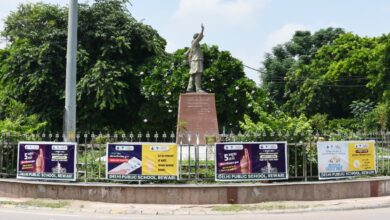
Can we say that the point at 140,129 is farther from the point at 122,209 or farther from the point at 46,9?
the point at 122,209

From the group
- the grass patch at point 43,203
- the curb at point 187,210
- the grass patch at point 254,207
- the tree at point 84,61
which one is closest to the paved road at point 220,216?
the curb at point 187,210

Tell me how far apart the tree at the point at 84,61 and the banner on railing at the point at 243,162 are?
44.2 feet

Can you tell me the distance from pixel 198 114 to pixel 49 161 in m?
8.09

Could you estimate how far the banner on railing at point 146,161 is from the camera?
11508mm

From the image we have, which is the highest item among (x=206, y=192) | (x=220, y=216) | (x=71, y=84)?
(x=71, y=84)

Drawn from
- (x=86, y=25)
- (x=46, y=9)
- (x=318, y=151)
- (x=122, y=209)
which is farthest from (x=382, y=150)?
(x=46, y=9)

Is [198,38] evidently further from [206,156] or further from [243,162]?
[243,162]

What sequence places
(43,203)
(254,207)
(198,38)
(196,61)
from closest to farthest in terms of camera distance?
(254,207), (43,203), (198,38), (196,61)

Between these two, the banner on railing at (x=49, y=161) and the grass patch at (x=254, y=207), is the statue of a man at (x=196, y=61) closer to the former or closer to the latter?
the banner on railing at (x=49, y=161)

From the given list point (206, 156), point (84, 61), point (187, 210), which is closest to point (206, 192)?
point (187, 210)

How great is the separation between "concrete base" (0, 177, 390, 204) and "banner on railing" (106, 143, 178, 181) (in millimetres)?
468

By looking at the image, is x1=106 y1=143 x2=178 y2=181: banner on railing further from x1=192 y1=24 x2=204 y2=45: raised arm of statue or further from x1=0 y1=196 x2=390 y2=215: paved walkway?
x1=192 y1=24 x2=204 y2=45: raised arm of statue

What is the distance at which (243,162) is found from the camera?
11500mm

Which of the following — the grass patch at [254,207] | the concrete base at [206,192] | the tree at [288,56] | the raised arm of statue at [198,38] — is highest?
the tree at [288,56]
